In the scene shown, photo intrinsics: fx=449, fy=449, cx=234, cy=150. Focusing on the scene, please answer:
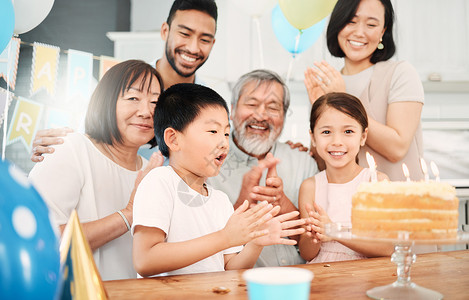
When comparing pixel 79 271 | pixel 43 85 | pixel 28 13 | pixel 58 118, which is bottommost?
pixel 79 271

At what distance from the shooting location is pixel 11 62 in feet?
5.56

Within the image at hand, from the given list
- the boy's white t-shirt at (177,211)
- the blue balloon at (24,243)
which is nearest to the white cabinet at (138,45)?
the boy's white t-shirt at (177,211)

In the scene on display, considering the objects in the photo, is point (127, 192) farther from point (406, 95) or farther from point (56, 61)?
point (406, 95)

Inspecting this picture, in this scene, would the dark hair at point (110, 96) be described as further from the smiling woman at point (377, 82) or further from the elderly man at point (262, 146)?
the smiling woman at point (377, 82)

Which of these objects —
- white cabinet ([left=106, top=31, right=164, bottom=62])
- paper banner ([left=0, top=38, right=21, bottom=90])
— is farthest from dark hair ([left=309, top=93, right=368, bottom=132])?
paper banner ([left=0, top=38, right=21, bottom=90])

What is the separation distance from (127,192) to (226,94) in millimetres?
844

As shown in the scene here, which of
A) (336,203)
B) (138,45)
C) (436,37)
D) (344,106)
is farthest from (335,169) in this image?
(436,37)

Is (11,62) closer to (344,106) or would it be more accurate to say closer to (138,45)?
(138,45)

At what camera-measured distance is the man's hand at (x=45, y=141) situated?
59.9 inches

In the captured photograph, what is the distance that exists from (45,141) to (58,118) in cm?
22

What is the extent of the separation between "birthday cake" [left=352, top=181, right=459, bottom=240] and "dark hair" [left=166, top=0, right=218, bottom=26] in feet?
4.24

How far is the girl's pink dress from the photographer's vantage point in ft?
5.00

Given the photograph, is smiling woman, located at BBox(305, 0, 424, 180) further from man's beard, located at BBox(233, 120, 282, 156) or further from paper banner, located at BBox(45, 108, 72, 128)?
paper banner, located at BBox(45, 108, 72, 128)

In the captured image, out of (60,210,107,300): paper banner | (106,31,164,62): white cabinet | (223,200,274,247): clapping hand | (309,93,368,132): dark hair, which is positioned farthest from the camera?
(106,31,164,62): white cabinet
